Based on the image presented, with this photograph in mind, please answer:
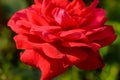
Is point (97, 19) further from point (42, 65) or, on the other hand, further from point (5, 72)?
point (5, 72)

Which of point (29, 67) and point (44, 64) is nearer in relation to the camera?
point (44, 64)

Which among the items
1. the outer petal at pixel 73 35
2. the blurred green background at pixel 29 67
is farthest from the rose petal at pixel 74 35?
the blurred green background at pixel 29 67

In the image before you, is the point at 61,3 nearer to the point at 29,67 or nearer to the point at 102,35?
the point at 102,35

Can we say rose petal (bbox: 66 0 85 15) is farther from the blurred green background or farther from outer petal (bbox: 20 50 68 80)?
the blurred green background

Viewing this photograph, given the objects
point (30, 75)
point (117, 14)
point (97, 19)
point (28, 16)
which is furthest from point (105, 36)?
point (117, 14)

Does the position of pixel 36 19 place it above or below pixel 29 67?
above

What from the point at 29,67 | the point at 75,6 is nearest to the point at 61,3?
the point at 75,6
